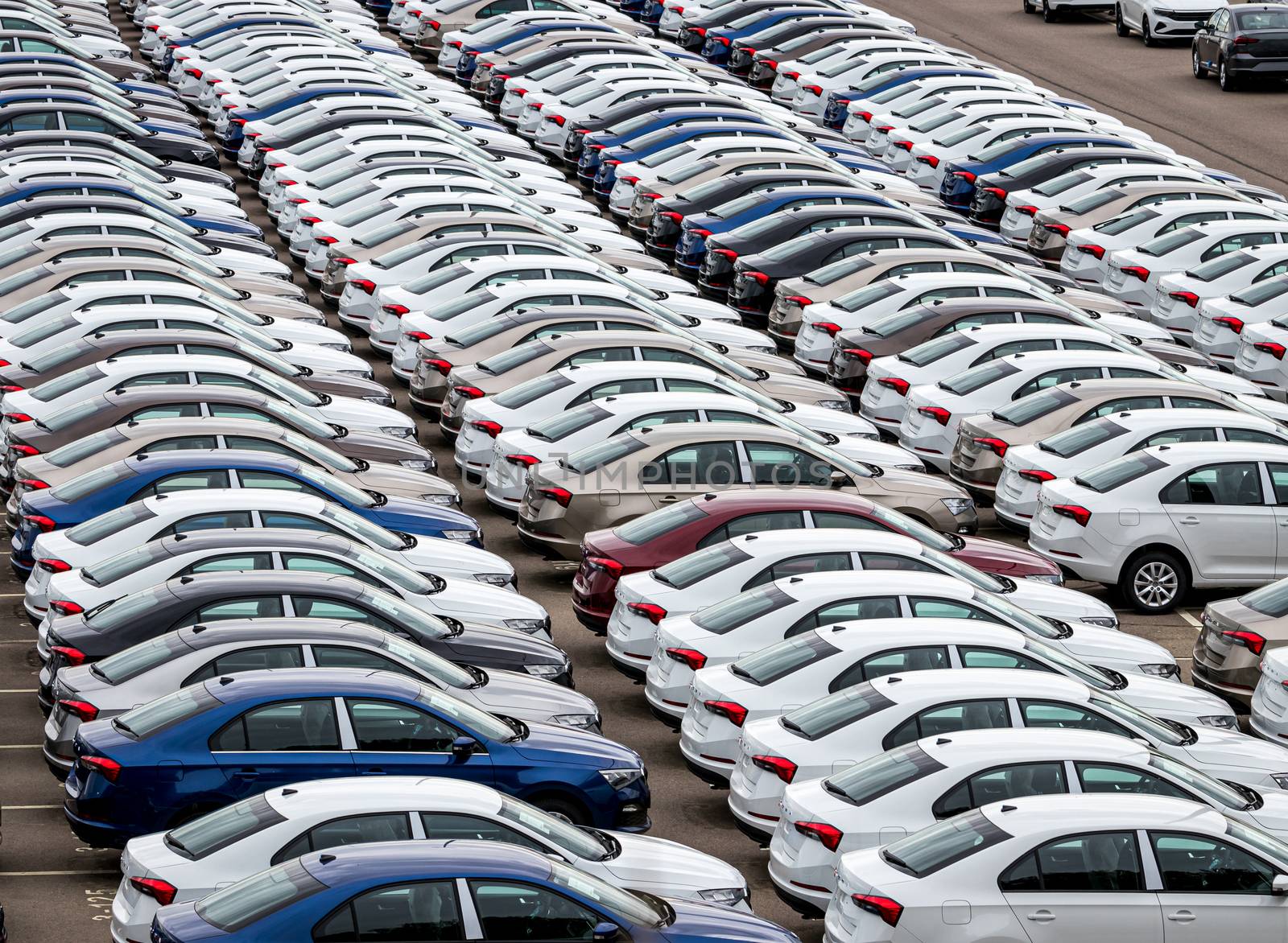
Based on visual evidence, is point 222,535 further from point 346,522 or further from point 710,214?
point 710,214

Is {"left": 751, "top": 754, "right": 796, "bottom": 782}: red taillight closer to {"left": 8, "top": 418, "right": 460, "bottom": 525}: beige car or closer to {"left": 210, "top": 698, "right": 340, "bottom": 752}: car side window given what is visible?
{"left": 210, "top": 698, "right": 340, "bottom": 752}: car side window

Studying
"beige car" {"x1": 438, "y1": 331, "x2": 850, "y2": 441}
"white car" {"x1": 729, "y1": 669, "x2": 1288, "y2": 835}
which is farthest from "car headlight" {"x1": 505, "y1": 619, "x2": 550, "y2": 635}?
"beige car" {"x1": 438, "y1": 331, "x2": 850, "y2": 441}

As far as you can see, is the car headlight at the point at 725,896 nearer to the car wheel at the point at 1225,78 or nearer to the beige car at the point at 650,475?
the beige car at the point at 650,475

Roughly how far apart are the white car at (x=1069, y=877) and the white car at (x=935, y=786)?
1.62 feet

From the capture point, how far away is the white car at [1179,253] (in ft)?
90.0

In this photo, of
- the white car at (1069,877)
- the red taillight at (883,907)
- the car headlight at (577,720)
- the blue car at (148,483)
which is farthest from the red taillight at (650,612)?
the red taillight at (883,907)

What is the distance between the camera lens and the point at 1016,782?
12891 mm

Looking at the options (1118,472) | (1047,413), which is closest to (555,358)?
(1047,413)

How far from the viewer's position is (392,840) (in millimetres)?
11281

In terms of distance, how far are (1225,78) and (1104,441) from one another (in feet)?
85.4

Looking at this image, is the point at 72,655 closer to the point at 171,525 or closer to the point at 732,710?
the point at 171,525

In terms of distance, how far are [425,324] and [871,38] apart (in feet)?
63.9

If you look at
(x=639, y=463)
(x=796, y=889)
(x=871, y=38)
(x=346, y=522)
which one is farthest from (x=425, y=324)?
(x=871, y=38)

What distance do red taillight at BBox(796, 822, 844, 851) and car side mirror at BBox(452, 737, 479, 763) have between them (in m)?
2.08
